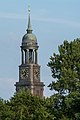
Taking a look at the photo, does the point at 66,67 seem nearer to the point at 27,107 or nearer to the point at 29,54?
the point at 27,107

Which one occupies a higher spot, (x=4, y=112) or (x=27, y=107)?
(x=4, y=112)

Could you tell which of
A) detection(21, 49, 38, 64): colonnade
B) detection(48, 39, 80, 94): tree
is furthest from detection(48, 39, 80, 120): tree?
detection(21, 49, 38, 64): colonnade

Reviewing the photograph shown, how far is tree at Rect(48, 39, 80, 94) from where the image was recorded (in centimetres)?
11800

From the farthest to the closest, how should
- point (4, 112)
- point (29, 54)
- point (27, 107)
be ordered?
point (29, 54) < point (4, 112) < point (27, 107)

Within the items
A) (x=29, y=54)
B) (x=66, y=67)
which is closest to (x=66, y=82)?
(x=66, y=67)

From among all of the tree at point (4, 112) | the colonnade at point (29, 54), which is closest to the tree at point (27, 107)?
the tree at point (4, 112)

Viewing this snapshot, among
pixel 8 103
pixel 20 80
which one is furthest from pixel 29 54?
pixel 8 103

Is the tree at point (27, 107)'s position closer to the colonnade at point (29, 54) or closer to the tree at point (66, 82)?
the tree at point (66, 82)

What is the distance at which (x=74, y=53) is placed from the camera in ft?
394

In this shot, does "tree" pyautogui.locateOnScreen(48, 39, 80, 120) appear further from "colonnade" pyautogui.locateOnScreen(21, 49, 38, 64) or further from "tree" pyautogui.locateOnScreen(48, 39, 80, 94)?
"colonnade" pyautogui.locateOnScreen(21, 49, 38, 64)

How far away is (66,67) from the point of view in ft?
391

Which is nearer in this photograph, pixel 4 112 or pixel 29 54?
pixel 4 112

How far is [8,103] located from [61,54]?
733 cm

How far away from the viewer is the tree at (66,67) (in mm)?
118000
